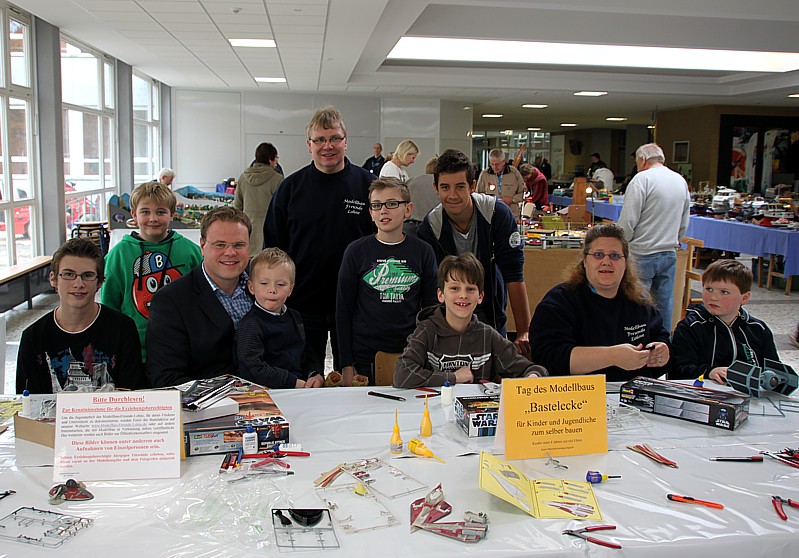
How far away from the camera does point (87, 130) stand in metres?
9.19

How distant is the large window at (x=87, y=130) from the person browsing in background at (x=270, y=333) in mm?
6973

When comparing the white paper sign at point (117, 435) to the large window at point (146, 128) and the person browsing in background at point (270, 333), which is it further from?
the large window at point (146, 128)

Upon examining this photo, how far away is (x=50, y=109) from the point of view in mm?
7414

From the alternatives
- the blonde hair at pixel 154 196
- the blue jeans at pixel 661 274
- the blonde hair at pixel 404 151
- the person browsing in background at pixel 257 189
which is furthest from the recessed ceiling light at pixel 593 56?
the blonde hair at pixel 154 196

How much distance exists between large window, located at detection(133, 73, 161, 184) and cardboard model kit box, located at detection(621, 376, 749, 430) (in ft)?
38.3

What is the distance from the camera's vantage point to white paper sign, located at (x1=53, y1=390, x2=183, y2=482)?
1547 mm

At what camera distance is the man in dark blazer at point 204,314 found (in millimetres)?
2254

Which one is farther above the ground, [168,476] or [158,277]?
[158,277]

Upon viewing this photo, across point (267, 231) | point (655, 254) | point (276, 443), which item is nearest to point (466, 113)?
point (655, 254)

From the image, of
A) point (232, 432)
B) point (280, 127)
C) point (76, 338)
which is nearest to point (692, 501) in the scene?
point (232, 432)

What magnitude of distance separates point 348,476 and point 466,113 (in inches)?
578

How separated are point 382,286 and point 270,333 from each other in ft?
1.74

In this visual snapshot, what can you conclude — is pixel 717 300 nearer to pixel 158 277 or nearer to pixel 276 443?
pixel 276 443

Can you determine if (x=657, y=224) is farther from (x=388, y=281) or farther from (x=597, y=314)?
(x=388, y=281)
